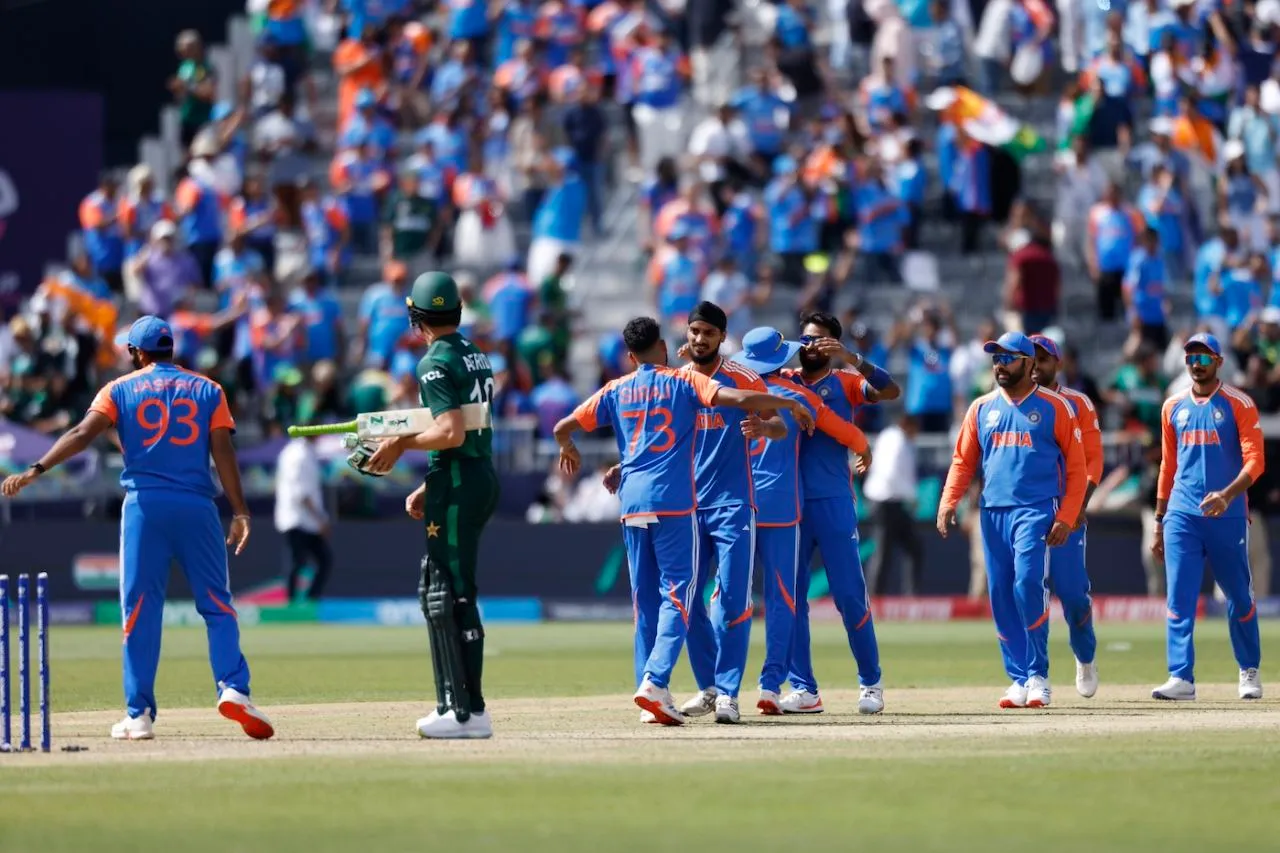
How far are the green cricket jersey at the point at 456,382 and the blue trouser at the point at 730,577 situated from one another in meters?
1.79

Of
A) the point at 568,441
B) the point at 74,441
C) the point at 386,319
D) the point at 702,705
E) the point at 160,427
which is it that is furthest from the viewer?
the point at 386,319

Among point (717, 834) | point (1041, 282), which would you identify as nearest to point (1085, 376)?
point (1041, 282)

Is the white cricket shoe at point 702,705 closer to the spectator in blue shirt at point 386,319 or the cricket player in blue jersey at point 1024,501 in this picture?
the cricket player in blue jersey at point 1024,501

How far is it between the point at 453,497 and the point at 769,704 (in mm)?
2865

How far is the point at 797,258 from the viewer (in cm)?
2942

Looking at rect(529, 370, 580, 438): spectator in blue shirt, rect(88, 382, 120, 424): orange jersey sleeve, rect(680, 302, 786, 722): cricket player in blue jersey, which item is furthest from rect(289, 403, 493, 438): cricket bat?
rect(529, 370, 580, 438): spectator in blue shirt

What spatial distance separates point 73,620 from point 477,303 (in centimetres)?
589

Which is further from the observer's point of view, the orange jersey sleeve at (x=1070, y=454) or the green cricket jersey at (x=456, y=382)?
the orange jersey sleeve at (x=1070, y=454)

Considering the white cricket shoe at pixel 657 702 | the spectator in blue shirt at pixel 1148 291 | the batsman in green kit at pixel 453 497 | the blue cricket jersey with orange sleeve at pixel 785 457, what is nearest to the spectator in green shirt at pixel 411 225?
the spectator in blue shirt at pixel 1148 291

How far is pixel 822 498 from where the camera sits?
14.6 meters

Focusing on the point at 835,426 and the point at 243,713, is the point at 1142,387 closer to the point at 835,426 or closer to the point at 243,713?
the point at 835,426

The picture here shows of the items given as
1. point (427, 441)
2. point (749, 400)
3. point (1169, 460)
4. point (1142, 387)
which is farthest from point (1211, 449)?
point (1142, 387)

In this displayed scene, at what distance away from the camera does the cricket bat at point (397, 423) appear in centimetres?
1192

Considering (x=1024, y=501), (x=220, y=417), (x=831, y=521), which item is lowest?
(x=831, y=521)
